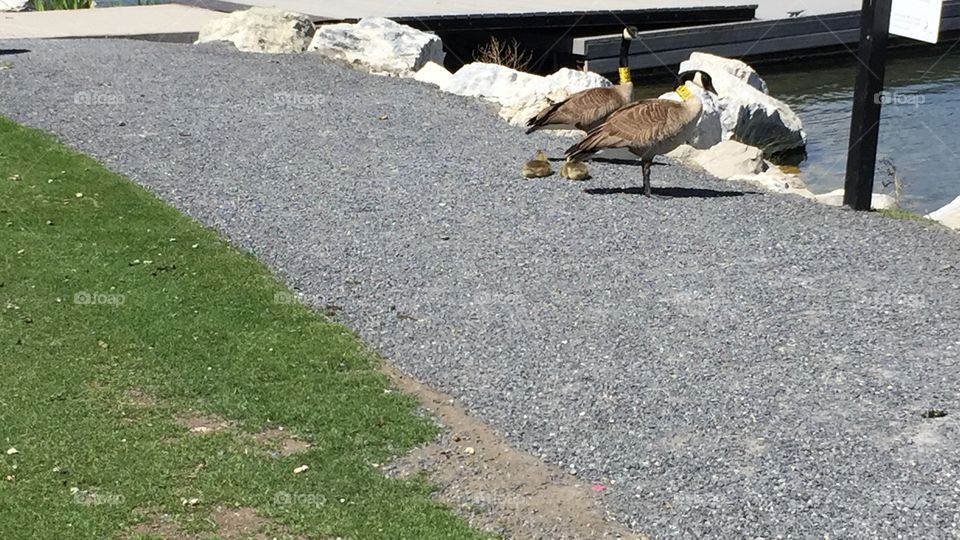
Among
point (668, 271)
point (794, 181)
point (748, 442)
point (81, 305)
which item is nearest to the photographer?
point (748, 442)

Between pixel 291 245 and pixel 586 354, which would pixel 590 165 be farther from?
pixel 586 354

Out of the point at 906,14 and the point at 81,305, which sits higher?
the point at 906,14

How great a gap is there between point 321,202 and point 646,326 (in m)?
4.13

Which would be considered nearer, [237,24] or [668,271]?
[668,271]

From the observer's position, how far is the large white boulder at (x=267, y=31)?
738 inches

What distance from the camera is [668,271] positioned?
9.41 meters

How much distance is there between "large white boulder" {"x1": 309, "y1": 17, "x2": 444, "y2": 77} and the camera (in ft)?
58.3

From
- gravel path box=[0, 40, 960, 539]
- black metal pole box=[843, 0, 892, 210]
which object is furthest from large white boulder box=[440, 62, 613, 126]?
black metal pole box=[843, 0, 892, 210]

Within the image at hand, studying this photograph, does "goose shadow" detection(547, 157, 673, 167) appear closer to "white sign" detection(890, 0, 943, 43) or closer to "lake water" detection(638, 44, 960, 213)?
"white sign" detection(890, 0, 943, 43)

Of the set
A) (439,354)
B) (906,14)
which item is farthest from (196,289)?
(906,14)

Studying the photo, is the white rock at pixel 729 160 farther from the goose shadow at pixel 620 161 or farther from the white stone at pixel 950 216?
the white stone at pixel 950 216

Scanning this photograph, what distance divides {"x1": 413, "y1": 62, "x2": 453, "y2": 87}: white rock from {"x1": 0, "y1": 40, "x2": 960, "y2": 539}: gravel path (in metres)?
1.64

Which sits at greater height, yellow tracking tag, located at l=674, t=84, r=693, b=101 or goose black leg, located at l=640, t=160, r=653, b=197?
yellow tracking tag, located at l=674, t=84, r=693, b=101
